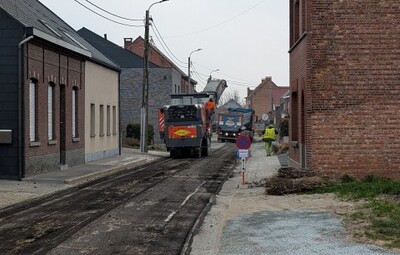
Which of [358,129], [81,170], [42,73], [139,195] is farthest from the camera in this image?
[81,170]

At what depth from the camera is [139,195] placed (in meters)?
16.6

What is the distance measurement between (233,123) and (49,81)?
37.5 meters

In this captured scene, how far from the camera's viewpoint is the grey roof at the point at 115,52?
60.9 meters

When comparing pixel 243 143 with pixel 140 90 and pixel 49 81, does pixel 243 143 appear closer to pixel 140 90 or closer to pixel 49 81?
pixel 49 81

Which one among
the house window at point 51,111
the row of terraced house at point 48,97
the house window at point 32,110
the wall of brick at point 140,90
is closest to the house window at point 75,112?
the row of terraced house at point 48,97

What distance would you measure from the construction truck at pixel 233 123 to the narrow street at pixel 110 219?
3867 centimetres

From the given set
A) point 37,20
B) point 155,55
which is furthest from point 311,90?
point 155,55

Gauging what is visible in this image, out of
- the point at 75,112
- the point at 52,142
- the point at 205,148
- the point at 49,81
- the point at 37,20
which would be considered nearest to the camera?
the point at 49,81

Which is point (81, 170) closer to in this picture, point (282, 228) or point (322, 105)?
point (322, 105)

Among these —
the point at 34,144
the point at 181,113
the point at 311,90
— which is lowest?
the point at 34,144

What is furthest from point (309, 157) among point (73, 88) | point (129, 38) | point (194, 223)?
point (129, 38)

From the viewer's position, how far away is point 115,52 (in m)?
62.9

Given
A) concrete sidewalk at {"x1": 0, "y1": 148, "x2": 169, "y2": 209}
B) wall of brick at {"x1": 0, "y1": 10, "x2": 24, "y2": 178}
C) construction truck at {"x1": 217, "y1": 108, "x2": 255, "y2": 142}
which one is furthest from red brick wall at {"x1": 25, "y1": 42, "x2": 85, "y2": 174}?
construction truck at {"x1": 217, "y1": 108, "x2": 255, "y2": 142}

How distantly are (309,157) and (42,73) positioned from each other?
10.0 m
